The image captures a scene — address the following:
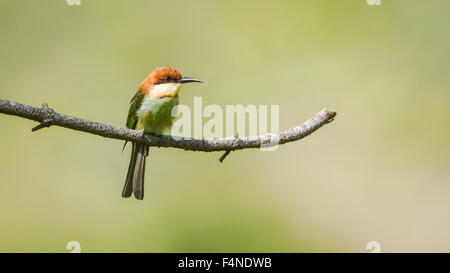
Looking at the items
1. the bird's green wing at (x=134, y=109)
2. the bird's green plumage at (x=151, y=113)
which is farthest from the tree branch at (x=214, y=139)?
the bird's green wing at (x=134, y=109)

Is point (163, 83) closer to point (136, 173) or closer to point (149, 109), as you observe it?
point (149, 109)

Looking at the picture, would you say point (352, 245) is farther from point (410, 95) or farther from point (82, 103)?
point (82, 103)

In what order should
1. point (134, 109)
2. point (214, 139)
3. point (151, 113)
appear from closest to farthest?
point (214, 139) → point (151, 113) → point (134, 109)

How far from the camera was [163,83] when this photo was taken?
9.49 feet

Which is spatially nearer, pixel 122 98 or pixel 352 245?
pixel 352 245

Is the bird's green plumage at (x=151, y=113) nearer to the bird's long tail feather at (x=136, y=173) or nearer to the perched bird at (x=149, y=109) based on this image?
the perched bird at (x=149, y=109)

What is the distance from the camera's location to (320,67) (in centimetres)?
682

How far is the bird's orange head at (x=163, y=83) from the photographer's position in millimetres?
2848

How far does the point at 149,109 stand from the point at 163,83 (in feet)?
0.61

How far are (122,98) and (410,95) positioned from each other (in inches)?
136

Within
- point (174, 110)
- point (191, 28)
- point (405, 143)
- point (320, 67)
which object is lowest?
point (174, 110)

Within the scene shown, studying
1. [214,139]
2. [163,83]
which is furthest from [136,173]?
[214,139]
